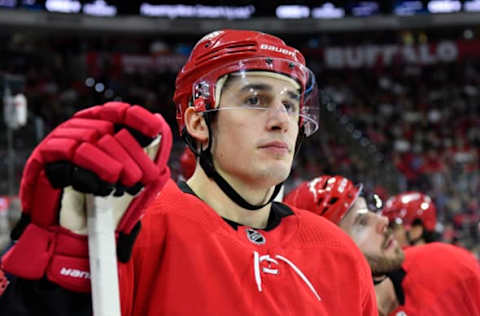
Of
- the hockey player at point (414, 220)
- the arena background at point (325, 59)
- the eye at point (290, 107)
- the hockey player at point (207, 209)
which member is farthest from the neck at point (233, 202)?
the arena background at point (325, 59)

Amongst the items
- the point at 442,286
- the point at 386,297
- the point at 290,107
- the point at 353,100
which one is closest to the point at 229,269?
the point at 290,107

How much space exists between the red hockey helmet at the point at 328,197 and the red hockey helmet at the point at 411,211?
1754mm

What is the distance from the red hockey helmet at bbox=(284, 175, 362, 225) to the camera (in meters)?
2.47

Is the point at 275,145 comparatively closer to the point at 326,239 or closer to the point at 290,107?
the point at 290,107

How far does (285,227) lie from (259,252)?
170 mm

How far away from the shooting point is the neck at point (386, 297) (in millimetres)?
2488

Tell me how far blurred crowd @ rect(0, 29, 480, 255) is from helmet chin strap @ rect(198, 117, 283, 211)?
803cm

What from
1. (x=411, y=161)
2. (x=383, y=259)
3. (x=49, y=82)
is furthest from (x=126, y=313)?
(x=49, y=82)

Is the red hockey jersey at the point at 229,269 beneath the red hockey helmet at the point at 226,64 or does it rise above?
beneath

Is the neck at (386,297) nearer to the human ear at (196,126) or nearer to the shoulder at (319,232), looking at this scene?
the shoulder at (319,232)

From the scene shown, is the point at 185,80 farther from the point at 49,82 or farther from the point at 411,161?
the point at 49,82

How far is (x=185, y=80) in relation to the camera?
65.2 inches

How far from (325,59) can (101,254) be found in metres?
14.6

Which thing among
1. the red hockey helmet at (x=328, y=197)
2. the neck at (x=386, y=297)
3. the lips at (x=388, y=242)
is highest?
A: the red hockey helmet at (x=328, y=197)
